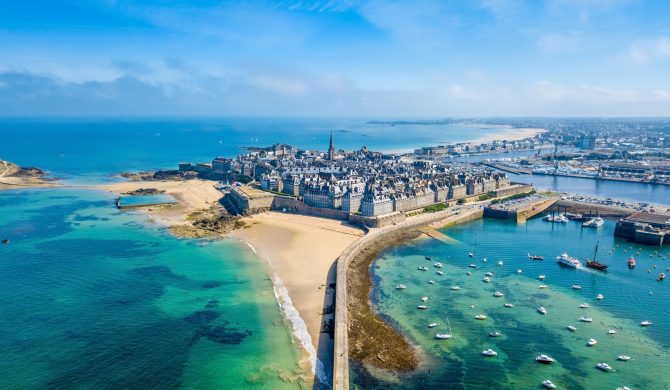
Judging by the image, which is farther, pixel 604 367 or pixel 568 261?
pixel 568 261

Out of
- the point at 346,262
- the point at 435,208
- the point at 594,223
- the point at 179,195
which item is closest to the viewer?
the point at 346,262

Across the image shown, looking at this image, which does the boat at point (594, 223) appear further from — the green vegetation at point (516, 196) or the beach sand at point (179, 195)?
the beach sand at point (179, 195)

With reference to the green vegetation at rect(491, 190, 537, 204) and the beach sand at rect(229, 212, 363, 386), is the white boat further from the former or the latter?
the green vegetation at rect(491, 190, 537, 204)

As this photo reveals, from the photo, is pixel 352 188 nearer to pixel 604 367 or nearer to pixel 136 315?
pixel 136 315

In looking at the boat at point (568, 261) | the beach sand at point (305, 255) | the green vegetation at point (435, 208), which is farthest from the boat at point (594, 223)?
the beach sand at point (305, 255)

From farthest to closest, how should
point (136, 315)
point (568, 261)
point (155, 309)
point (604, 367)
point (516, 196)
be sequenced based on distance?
1. point (516, 196)
2. point (568, 261)
3. point (155, 309)
4. point (136, 315)
5. point (604, 367)

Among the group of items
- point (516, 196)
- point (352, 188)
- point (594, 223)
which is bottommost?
point (594, 223)

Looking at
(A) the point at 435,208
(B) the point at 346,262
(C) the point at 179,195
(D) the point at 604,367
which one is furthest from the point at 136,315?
(C) the point at 179,195

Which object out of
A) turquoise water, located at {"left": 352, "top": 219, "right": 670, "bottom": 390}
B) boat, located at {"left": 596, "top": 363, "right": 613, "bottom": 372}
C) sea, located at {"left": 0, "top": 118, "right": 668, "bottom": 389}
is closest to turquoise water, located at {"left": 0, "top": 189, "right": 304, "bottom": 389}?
sea, located at {"left": 0, "top": 118, "right": 668, "bottom": 389}
